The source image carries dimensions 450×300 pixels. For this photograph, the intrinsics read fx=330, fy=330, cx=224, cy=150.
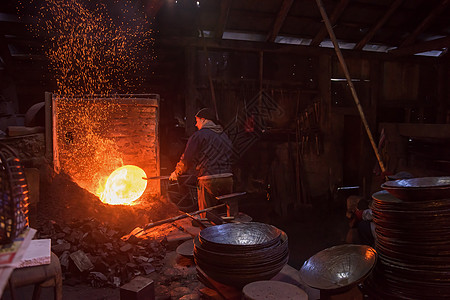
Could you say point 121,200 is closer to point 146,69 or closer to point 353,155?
point 146,69

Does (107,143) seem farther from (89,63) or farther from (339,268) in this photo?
(339,268)

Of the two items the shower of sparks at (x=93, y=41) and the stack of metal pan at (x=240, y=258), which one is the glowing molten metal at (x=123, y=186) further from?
the stack of metal pan at (x=240, y=258)

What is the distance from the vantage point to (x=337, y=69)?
10344 mm

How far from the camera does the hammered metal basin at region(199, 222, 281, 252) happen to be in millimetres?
2834

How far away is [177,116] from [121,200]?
370 cm

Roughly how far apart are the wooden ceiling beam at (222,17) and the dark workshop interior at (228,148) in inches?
2.9

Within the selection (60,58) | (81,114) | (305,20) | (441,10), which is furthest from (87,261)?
(441,10)

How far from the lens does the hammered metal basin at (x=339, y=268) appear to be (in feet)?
9.06

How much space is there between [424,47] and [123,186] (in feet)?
29.7

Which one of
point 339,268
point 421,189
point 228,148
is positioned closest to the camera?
point 421,189

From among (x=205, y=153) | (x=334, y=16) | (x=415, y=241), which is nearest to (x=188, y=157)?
(x=205, y=153)

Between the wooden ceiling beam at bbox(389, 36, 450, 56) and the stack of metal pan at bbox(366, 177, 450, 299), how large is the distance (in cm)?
777

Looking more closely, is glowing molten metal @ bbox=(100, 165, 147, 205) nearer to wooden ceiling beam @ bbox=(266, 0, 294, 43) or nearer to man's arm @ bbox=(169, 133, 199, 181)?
man's arm @ bbox=(169, 133, 199, 181)

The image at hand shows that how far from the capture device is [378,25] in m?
9.48
